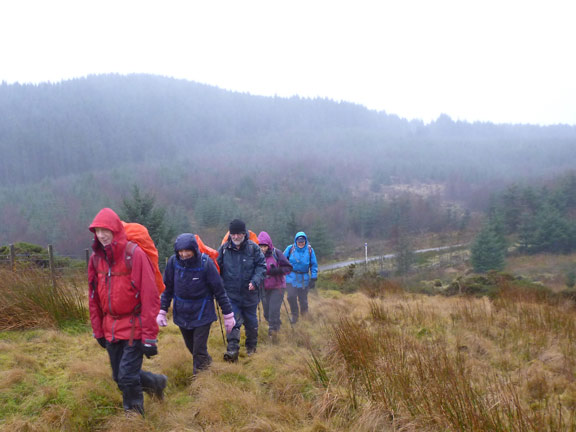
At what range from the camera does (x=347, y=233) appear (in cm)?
6322

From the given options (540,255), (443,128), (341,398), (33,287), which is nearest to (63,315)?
(33,287)

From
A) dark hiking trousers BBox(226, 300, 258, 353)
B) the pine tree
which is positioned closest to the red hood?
dark hiking trousers BBox(226, 300, 258, 353)

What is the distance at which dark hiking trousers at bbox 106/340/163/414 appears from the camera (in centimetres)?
279

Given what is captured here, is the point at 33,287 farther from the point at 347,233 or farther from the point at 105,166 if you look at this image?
the point at 105,166

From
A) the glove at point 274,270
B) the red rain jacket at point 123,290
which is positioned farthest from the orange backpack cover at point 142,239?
the glove at point 274,270

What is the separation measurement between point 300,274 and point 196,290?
3.17m

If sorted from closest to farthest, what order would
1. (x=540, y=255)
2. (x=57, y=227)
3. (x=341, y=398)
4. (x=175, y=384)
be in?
(x=341, y=398)
(x=175, y=384)
(x=540, y=255)
(x=57, y=227)

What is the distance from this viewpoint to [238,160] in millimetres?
117500

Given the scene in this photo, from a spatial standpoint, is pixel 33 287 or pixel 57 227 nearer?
pixel 33 287

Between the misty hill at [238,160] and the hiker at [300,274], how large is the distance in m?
32.4

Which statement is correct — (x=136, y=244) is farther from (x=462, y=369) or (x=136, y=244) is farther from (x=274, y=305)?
(x=274, y=305)

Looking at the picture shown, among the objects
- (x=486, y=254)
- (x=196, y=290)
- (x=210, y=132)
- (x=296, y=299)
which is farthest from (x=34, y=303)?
(x=210, y=132)

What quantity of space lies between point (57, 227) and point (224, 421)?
6068cm

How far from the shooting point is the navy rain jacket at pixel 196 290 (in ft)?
11.4
